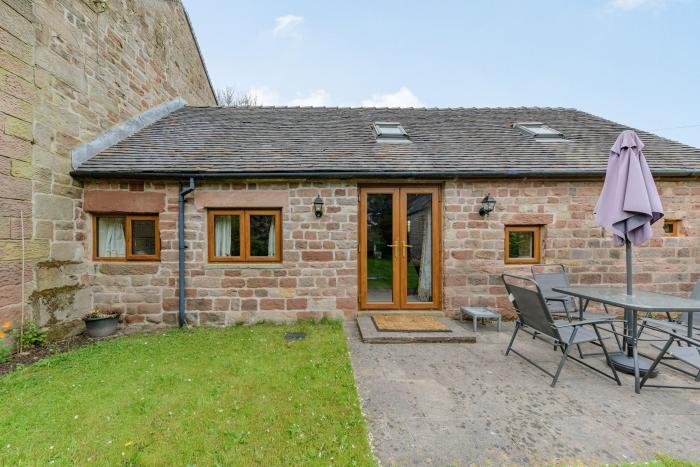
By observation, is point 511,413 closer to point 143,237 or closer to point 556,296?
point 556,296

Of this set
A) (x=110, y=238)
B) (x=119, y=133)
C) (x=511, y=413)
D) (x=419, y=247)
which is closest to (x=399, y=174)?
(x=419, y=247)

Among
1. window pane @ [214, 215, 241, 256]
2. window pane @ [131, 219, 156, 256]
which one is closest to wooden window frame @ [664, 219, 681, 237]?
window pane @ [214, 215, 241, 256]

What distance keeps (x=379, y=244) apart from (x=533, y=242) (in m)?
3.16

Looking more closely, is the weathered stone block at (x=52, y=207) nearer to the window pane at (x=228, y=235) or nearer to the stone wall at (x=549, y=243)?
the window pane at (x=228, y=235)

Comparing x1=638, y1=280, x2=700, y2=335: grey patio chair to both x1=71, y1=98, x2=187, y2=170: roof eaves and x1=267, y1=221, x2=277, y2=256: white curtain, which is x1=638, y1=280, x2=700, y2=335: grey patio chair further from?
x1=71, y1=98, x2=187, y2=170: roof eaves

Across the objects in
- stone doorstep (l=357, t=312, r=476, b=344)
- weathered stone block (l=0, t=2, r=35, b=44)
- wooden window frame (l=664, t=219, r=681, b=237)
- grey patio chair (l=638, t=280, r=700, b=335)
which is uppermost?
weathered stone block (l=0, t=2, r=35, b=44)

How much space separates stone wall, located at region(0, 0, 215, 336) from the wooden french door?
5.20 m

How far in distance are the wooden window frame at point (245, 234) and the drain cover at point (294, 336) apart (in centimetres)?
144

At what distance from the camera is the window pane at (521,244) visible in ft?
19.3

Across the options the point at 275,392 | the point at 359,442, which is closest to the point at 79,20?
the point at 275,392

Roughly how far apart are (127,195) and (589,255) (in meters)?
9.05

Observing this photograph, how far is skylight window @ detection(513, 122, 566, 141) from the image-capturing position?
23.4ft

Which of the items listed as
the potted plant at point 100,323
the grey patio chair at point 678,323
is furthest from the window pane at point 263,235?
the grey patio chair at point 678,323

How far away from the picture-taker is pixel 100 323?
5.07m
